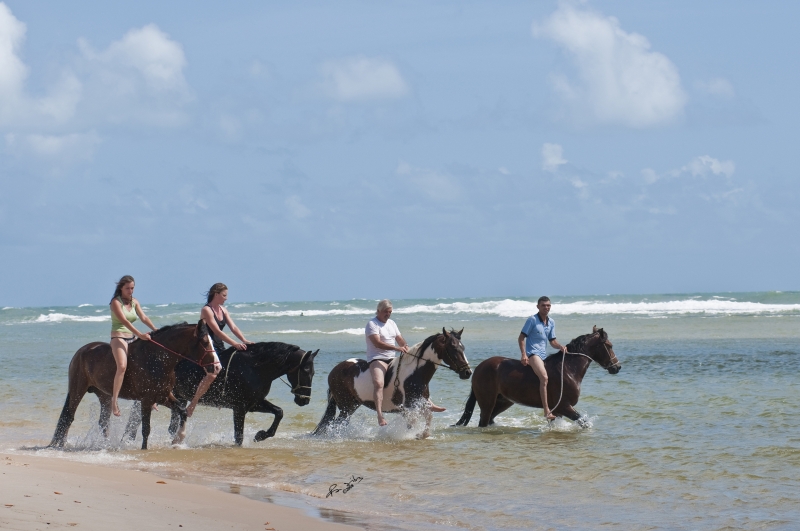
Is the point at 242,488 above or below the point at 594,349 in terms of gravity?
below

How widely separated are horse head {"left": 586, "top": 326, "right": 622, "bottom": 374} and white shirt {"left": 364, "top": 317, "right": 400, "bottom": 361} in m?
2.71

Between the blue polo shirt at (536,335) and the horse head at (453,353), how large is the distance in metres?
1.29

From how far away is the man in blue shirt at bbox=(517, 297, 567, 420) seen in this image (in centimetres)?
1165

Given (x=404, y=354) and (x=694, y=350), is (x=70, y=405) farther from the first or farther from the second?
(x=694, y=350)

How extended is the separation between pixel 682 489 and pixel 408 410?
146 inches

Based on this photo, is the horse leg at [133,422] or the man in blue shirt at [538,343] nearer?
the horse leg at [133,422]

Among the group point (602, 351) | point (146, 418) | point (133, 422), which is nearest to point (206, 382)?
point (146, 418)

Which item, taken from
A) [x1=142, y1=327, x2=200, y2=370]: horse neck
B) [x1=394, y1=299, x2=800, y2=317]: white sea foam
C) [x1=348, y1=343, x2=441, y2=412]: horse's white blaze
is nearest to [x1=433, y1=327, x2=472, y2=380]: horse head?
[x1=348, y1=343, x2=441, y2=412]: horse's white blaze

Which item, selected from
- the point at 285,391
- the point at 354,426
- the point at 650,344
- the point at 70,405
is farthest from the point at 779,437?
the point at 650,344

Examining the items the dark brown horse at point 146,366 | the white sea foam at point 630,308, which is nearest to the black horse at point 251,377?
the dark brown horse at point 146,366

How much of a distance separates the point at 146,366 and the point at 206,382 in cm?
68

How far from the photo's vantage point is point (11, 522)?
5613 mm

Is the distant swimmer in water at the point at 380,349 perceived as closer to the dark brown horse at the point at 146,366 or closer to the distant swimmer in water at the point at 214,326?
the distant swimmer in water at the point at 214,326

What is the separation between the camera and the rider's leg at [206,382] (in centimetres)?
1016
